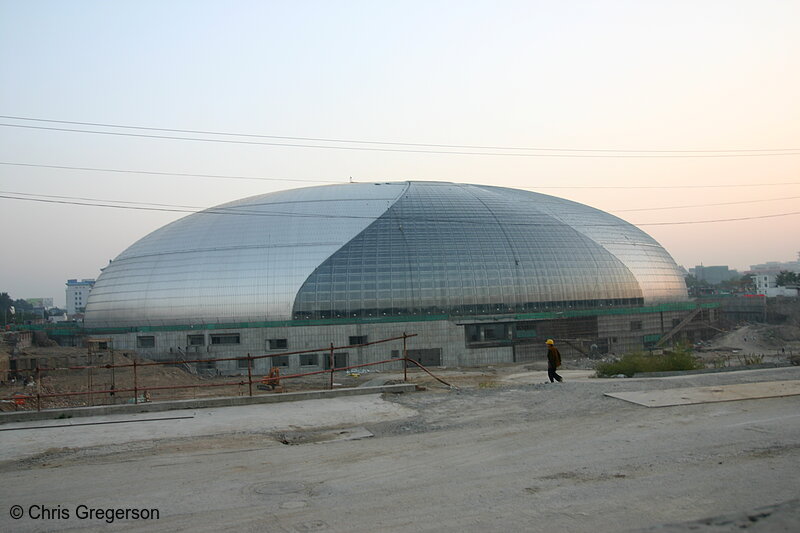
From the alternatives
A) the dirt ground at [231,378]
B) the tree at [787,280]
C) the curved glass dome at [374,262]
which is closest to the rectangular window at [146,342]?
the curved glass dome at [374,262]

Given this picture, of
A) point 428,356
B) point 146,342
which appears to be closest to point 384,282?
point 428,356

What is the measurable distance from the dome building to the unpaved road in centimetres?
3121

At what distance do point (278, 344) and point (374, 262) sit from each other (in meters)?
9.39

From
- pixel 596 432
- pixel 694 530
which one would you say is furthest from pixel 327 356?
pixel 694 530

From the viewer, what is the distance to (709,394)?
59.5ft

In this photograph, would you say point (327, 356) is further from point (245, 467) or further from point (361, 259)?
point (245, 467)

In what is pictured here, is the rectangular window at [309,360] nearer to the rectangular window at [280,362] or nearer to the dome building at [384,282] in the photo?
the dome building at [384,282]

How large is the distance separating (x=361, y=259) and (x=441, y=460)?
38.8 metres

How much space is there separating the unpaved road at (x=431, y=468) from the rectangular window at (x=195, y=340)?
33896mm

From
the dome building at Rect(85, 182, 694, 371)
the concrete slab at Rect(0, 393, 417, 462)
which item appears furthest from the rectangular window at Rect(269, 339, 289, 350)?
the concrete slab at Rect(0, 393, 417, 462)

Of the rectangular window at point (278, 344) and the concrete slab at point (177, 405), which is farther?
the rectangular window at point (278, 344)

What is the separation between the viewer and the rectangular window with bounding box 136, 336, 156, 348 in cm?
5259

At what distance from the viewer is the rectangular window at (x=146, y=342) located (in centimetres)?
5259

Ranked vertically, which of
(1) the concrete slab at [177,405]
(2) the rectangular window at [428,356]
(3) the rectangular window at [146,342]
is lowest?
(2) the rectangular window at [428,356]
